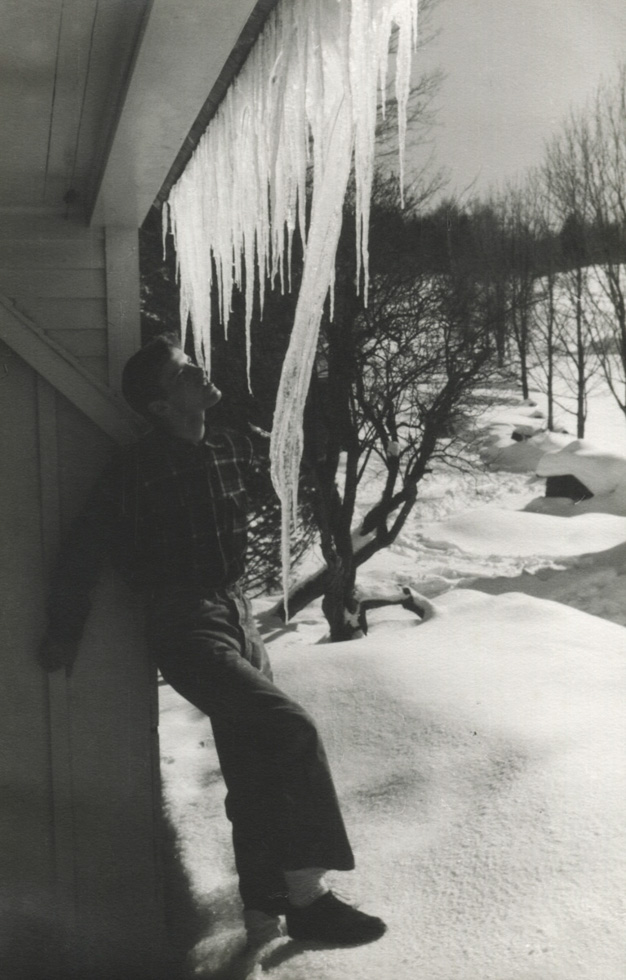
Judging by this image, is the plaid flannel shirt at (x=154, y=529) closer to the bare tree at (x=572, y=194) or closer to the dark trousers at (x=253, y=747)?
the dark trousers at (x=253, y=747)

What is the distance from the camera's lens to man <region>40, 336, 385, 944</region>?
222cm

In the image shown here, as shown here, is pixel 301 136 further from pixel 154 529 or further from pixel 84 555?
pixel 84 555

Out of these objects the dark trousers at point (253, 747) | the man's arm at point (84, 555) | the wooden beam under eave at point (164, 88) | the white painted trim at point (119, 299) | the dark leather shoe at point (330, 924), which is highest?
the wooden beam under eave at point (164, 88)

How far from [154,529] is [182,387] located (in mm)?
357

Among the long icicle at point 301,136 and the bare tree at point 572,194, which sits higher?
the bare tree at point 572,194

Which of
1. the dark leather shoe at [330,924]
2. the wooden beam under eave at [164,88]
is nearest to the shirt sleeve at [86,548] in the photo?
the wooden beam under eave at [164,88]

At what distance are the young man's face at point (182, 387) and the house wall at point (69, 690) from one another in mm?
298

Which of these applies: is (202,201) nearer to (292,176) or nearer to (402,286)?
(292,176)

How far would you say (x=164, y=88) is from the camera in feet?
5.46

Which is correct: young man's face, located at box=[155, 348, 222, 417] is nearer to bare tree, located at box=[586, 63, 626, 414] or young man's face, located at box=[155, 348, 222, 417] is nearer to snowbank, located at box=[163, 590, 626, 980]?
snowbank, located at box=[163, 590, 626, 980]

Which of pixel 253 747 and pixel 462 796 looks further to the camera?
pixel 462 796

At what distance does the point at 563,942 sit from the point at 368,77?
1.83m

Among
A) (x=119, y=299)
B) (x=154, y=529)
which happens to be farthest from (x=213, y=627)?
(x=119, y=299)

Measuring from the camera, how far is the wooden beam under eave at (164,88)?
4.51 feet
